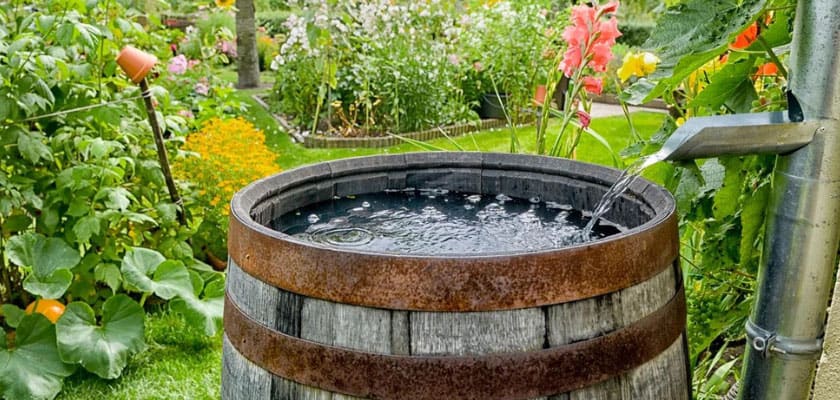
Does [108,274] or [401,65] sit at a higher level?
[401,65]

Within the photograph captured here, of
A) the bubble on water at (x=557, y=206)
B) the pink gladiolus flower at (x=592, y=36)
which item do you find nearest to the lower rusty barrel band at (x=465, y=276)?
the bubble on water at (x=557, y=206)

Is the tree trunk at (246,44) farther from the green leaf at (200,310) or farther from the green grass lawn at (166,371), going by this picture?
the green leaf at (200,310)

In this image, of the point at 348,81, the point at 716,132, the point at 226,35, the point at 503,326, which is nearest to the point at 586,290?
the point at 503,326

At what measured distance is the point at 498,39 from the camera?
7.08m

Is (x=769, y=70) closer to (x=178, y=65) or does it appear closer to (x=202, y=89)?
(x=178, y=65)

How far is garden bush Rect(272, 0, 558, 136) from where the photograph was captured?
6523 millimetres

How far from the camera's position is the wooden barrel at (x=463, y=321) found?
1.14 metres

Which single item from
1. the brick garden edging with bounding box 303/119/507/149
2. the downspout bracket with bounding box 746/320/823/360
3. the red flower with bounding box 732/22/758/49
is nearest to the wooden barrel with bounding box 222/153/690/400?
the downspout bracket with bounding box 746/320/823/360

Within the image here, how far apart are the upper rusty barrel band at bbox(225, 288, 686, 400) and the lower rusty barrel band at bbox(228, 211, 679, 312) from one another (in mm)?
75

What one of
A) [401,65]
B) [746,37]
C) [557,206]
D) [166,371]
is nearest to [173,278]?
[166,371]

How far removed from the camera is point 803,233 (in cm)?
117

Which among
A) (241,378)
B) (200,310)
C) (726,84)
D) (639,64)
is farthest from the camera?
(200,310)

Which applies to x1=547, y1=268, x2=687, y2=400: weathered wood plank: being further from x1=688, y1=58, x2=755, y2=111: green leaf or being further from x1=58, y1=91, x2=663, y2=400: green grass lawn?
x1=58, y1=91, x2=663, y2=400: green grass lawn

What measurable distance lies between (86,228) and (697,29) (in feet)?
7.19
